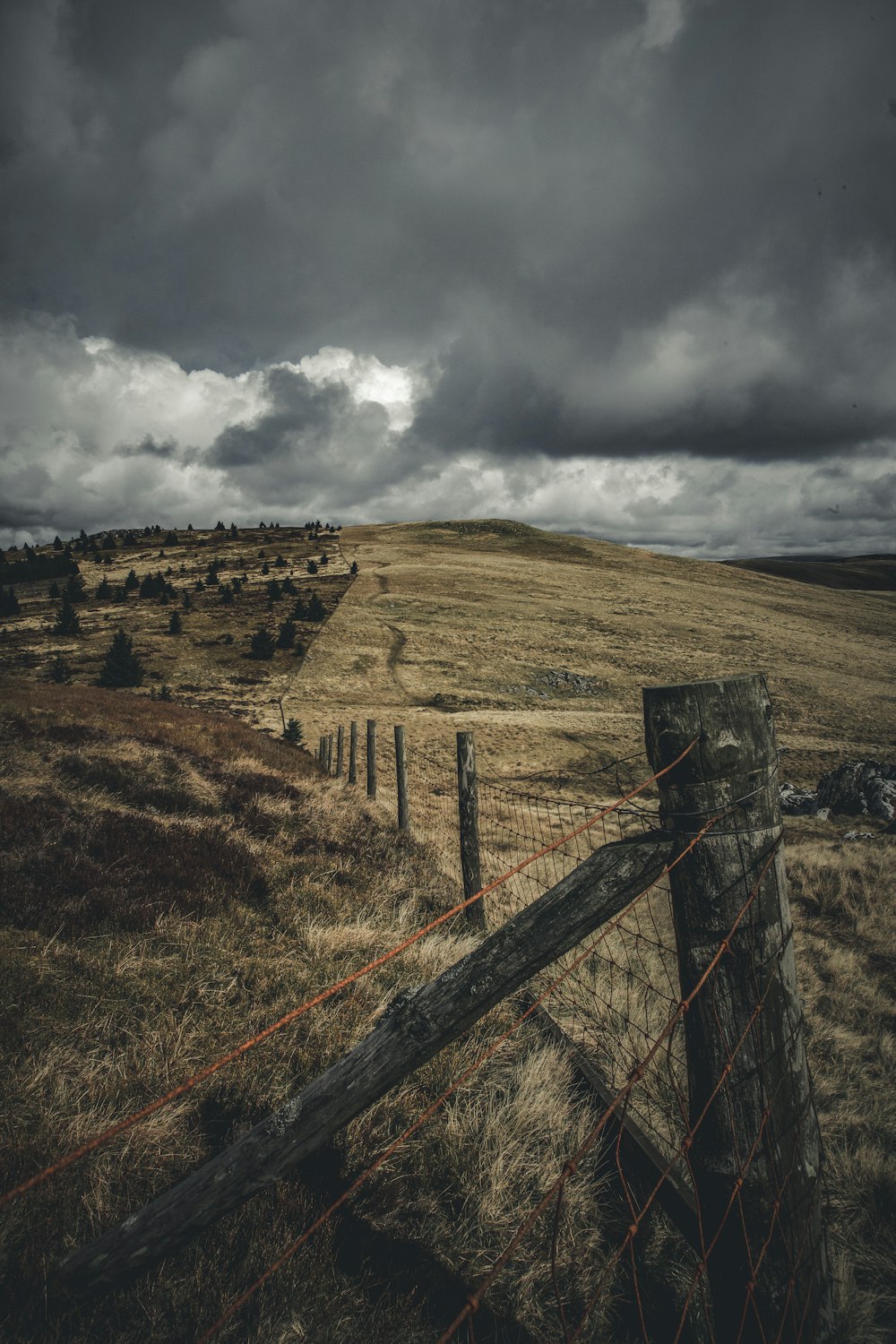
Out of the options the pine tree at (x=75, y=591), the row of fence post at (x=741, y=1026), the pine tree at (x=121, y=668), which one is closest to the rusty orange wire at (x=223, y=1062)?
the row of fence post at (x=741, y=1026)

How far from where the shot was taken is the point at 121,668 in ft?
95.5

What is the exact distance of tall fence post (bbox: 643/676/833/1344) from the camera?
1.78 metres

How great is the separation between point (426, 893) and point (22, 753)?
5.95 meters

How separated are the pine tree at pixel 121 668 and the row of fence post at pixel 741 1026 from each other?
31.7 metres

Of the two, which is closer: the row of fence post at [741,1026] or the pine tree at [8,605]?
the row of fence post at [741,1026]

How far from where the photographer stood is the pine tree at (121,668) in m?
28.7

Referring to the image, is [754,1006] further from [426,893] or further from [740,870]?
[426,893]

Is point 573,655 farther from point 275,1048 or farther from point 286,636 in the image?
point 275,1048

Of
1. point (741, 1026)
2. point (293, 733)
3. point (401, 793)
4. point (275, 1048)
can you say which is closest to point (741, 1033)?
point (741, 1026)

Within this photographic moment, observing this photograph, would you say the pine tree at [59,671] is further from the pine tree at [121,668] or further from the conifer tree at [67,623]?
the conifer tree at [67,623]

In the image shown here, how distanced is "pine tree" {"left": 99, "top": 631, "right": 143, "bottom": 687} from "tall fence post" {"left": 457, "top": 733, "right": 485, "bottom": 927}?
91.1 feet

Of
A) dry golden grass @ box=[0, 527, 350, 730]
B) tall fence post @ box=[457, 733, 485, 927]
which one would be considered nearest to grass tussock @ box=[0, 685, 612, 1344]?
tall fence post @ box=[457, 733, 485, 927]

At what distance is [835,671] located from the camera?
38188 millimetres

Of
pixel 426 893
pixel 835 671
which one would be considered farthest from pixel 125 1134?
pixel 835 671
